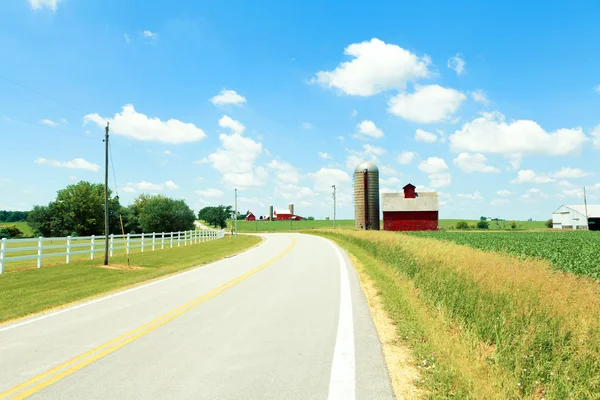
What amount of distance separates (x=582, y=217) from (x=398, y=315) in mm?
90432

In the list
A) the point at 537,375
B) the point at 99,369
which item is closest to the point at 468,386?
the point at 537,375

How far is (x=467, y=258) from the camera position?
1163 cm

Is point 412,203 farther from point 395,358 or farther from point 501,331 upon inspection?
point 395,358

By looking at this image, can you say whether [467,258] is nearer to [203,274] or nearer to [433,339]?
[433,339]

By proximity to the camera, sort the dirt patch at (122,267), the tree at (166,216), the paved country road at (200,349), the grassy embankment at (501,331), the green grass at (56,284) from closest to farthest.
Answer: the grassy embankment at (501,331) < the paved country road at (200,349) < the green grass at (56,284) < the dirt patch at (122,267) < the tree at (166,216)

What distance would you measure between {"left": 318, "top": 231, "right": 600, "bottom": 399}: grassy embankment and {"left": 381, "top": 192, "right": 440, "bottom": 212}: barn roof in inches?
2328

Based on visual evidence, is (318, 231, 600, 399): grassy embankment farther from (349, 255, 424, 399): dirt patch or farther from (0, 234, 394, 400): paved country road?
(0, 234, 394, 400): paved country road

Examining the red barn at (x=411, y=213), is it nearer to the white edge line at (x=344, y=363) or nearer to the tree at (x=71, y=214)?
the tree at (x=71, y=214)

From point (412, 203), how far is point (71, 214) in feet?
208

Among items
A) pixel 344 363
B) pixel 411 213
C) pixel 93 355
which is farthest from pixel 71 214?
pixel 344 363

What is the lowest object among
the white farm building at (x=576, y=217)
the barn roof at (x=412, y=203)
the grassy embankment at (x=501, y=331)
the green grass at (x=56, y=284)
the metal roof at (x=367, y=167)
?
the green grass at (x=56, y=284)

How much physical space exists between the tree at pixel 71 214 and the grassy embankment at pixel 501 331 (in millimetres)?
83136

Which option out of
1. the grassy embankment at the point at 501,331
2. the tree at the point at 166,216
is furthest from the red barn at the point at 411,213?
the grassy embankment at the point at 501,331

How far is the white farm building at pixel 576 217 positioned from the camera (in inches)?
3155
